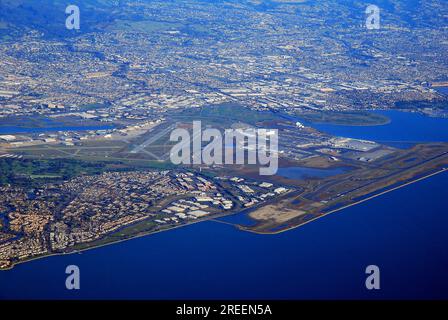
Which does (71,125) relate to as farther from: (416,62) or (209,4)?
(209,4)

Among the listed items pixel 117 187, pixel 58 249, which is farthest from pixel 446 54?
pixel 58 249

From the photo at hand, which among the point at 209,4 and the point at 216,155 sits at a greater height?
the point at 209,4
